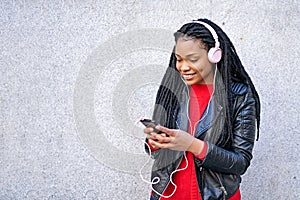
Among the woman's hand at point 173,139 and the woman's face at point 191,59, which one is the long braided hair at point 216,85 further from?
the woman's hand at point 173,139

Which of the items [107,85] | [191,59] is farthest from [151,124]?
[107,85]

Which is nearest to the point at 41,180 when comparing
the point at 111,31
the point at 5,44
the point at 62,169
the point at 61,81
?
the point at 62,169

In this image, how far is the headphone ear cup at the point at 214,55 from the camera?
5.05 ft

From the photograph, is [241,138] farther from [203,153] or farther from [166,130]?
[166,130]

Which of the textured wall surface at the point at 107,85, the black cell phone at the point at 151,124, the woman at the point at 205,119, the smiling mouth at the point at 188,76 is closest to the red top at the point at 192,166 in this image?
the woman at the point at 205,119

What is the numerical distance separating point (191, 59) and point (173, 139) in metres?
0.33

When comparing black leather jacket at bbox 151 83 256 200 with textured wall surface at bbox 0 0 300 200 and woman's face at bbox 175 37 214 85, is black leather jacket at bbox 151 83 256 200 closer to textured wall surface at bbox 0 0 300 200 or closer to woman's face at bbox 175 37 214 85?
woman's face at bbox 175 37 214 85

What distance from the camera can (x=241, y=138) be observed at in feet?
5.19

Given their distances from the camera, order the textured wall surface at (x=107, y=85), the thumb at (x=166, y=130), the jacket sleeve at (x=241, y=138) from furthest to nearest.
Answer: the textured wall surface at (x=107, y=85)
the jacket sleeve at (x=241, y=138)
the thumb at (x=166, y=130)

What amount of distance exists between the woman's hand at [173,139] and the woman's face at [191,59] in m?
0.25

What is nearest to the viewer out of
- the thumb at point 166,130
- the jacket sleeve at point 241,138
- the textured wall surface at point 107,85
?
the thumb at point 166,130

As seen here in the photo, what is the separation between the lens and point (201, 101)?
5.44 feet

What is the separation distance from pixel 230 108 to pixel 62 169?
4.63ft

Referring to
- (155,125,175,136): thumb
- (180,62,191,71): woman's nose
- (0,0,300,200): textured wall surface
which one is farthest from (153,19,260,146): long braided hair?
(0,0,300,200): textured wall surface
